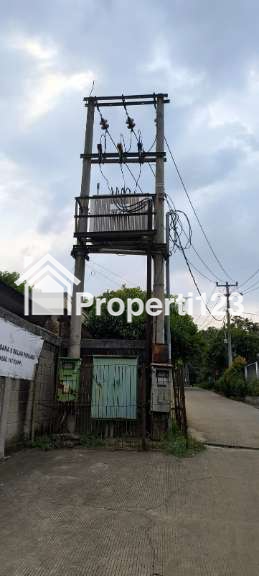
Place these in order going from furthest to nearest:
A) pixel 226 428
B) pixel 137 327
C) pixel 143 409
→ pixel 137 327, pixel 226 428, pixel 143 409

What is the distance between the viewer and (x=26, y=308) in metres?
12.9

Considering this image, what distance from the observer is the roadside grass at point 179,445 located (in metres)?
8.00

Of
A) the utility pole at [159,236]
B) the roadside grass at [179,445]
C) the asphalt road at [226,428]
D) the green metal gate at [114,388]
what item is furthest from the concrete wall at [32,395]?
the asphalt road at [226,428]

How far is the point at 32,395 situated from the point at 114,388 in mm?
1596

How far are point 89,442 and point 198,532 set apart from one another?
13.9 feet

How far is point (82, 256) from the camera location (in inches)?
413

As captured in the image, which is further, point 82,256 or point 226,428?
point 226,428

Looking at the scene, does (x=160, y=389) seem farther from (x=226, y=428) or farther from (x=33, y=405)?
(x=226, y=428)

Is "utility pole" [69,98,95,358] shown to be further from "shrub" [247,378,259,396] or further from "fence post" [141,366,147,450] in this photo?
"shrub" [247,378,259,396]

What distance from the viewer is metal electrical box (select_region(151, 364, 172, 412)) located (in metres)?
8.86

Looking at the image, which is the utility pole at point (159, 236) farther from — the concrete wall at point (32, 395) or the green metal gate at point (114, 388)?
the concrete wall at point (32, 395)

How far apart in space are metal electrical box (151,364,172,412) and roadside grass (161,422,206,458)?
54 cm

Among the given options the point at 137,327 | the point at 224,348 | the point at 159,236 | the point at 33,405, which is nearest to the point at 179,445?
the point at 33,405

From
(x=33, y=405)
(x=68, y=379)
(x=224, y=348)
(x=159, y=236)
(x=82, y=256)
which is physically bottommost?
(x=33, y=405)
